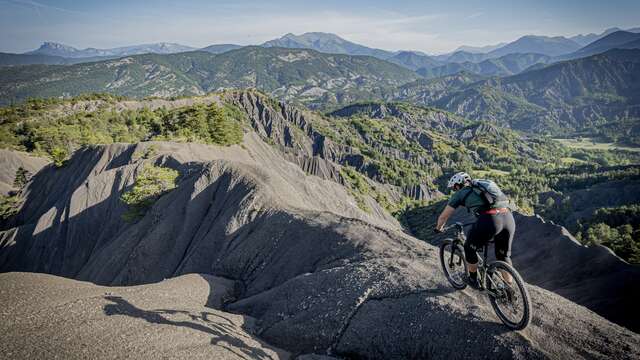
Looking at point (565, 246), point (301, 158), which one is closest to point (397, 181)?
point (301, 158)

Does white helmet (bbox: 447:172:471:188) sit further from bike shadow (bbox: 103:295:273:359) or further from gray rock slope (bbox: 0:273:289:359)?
bike shadow (bbox: 103:295:273:359)

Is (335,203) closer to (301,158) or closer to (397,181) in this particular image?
(301,158)

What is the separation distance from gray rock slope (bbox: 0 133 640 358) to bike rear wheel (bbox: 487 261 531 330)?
0.30 metres

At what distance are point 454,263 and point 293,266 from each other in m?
8.38

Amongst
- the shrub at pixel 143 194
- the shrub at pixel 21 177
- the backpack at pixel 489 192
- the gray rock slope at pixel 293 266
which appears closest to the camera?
the backpack at pixel 489 192

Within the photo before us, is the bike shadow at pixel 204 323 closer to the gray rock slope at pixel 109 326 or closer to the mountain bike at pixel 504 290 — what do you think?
the gray rock slope at pixel 109 326

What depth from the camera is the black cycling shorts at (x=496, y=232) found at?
8906 mm

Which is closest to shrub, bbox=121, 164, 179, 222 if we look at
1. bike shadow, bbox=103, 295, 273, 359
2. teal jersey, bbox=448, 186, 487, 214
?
bike shadow, bbox=103, 295, 273, 359

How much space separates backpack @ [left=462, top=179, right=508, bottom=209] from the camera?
8805 mm

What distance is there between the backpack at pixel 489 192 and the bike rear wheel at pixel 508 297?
1564mm

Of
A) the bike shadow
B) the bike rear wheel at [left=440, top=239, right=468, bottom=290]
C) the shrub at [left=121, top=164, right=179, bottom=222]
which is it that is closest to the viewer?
the bike shadow

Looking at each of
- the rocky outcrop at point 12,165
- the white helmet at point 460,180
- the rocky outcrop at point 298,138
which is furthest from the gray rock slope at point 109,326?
the rocky outcrop at point 298,138

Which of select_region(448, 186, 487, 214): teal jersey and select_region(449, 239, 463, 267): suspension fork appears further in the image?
select_region(449, 239, 463, 267): suspension fork

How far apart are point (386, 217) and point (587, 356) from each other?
3063 inches
